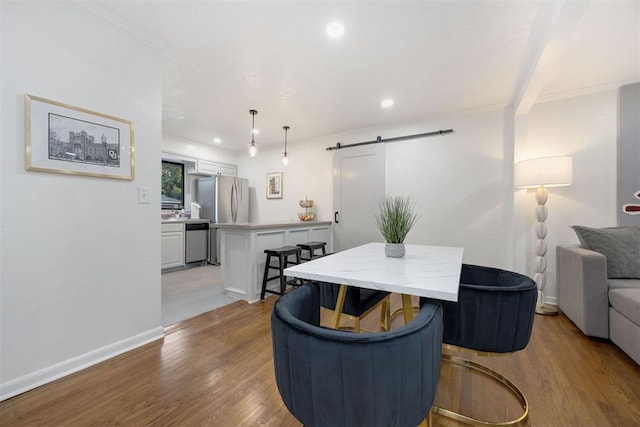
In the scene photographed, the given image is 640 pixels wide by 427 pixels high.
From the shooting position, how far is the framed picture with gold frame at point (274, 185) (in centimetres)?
529

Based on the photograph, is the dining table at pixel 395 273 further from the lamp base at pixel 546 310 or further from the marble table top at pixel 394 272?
the lamp base at pixel 546 310

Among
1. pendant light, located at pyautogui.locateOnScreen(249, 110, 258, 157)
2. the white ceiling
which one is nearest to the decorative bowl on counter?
pendant light, located at pyautogui.locateOnScreen(249, 110, 258, 157)

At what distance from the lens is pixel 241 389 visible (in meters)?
1.59

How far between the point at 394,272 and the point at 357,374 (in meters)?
0.62

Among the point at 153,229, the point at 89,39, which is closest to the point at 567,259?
the point at 153,229

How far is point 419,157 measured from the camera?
385cm

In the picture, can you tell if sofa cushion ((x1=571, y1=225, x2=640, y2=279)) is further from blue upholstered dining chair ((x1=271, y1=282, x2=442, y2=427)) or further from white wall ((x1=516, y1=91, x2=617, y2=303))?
blue upholstered dining chair ((x1=271, y1=282, x2=442, y2=427))

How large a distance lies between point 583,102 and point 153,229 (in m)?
4.46

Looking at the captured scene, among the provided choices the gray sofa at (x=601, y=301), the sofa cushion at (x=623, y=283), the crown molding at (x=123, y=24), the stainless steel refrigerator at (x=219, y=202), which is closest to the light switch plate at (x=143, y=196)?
the crown molding at (x=123, y=24)

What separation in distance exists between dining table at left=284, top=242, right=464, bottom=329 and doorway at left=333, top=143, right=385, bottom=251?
7.78 ft

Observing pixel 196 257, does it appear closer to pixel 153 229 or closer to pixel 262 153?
pixel 262 153

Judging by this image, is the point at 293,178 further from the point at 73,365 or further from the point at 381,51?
the point at 73,365

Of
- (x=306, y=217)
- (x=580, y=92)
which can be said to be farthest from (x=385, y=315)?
(x=580, y=92)

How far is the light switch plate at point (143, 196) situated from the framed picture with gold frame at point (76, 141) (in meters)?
0.12
